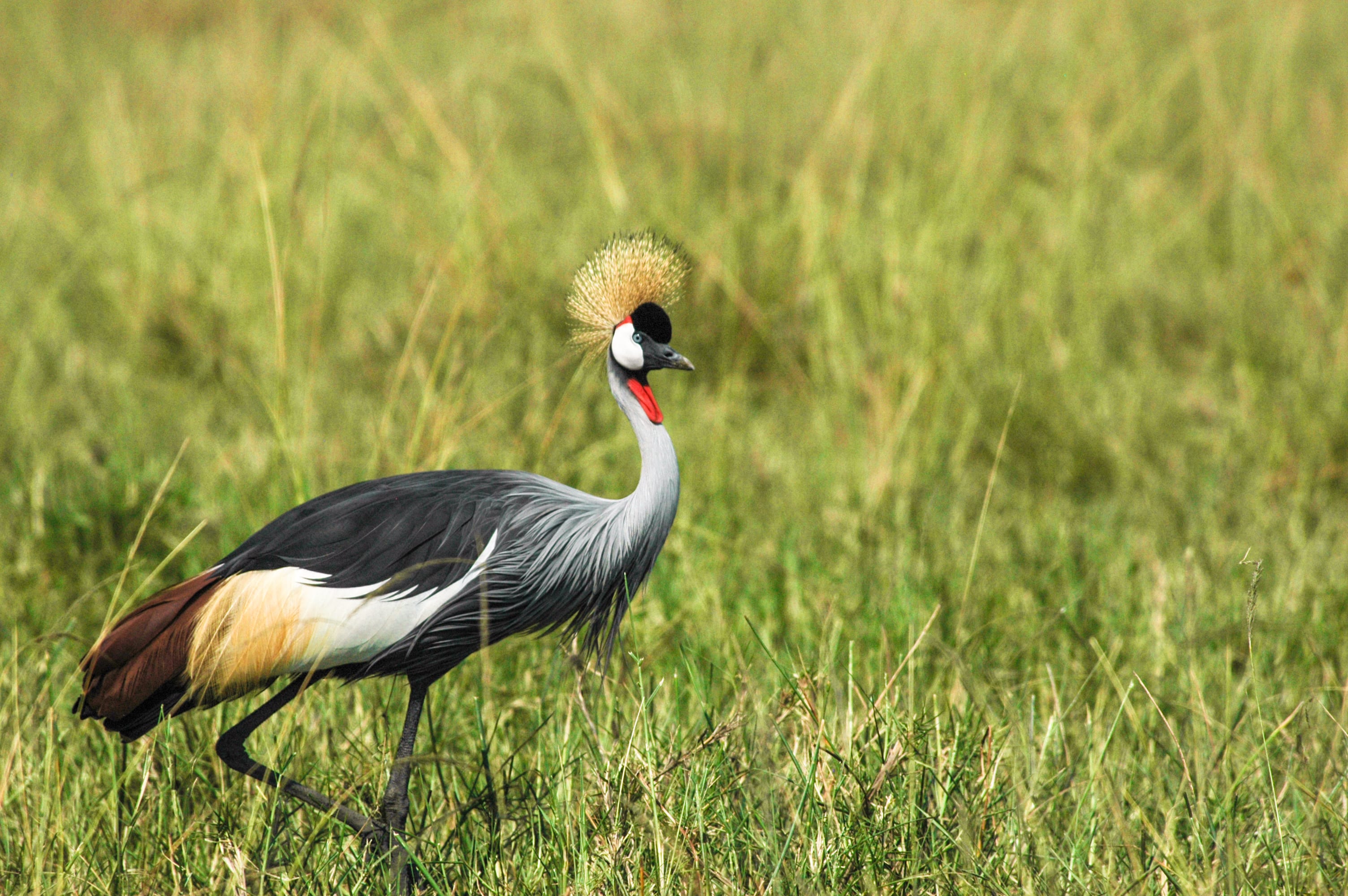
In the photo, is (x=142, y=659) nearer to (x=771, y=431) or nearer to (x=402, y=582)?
(x=402, y=582)

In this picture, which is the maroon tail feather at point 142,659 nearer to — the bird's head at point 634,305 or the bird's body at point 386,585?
the bird's body at point 386,585

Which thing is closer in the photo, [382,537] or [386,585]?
[386,585]

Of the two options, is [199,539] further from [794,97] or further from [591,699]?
[794,97]

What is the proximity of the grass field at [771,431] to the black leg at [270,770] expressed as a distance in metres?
0.05

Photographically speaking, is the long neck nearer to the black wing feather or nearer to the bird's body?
the bird's body

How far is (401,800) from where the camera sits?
2.16 meters

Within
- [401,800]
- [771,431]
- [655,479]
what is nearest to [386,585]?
[401,800]

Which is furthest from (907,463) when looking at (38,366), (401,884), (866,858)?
(38,366)

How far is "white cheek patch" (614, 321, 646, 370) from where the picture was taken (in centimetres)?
230

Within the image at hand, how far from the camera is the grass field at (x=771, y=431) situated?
2141 mm

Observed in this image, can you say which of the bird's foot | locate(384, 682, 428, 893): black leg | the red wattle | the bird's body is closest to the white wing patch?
the bird's body

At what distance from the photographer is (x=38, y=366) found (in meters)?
4.80

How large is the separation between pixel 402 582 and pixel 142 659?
46cm

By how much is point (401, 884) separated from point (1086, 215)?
399cm
